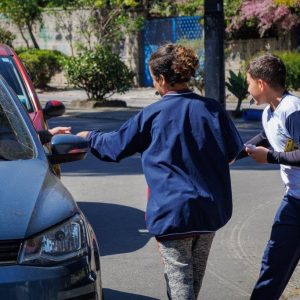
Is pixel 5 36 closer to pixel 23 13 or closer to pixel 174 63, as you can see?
pixel 23 13

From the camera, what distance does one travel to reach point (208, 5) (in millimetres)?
13875

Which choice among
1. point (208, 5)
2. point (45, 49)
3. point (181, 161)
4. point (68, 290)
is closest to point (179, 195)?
point (181, 161)

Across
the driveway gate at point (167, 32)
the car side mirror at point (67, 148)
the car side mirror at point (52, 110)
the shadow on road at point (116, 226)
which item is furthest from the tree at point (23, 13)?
the car side mirror at point (67, 148)

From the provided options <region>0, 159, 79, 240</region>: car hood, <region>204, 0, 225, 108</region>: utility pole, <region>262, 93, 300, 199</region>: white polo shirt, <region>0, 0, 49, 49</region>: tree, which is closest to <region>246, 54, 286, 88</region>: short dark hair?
<region>262, 93, 300, 199</region>: white polo shirt

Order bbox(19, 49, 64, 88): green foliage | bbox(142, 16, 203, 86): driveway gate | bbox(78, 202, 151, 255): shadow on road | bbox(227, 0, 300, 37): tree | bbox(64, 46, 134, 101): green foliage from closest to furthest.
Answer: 1. bbox(78, 202, 151, 255): shadow on road
2. bbox(64, 46, 134, 101): green foliage
3. bbox(227, 0, 300, 37): tree
4. bbox(19, 49, 64, 88): green foliage
5. bbox(142, 16, 203, 86): driveway gate

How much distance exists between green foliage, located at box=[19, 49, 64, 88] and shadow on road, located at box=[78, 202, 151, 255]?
60.2 ft

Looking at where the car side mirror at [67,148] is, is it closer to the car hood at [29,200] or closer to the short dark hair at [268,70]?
the car hood at [29,200]

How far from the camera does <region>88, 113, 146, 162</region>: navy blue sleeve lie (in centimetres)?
461

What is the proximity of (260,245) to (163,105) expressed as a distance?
345 cm

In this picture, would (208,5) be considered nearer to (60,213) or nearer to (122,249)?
(122,249)

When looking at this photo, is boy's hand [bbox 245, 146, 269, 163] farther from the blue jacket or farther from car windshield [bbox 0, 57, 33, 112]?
car windshield [bbox 0, 57, 33, 112]

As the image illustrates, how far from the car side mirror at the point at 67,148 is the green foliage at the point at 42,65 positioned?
2215 cm

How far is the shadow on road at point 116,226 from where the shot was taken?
7.75 metres

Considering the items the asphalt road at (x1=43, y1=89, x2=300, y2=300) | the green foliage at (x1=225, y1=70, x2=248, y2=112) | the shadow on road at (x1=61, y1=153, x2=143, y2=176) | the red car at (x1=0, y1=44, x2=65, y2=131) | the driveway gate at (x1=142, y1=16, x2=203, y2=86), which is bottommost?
the driveway gate at (x1=142, y1=16, x2=203, y2=86)
